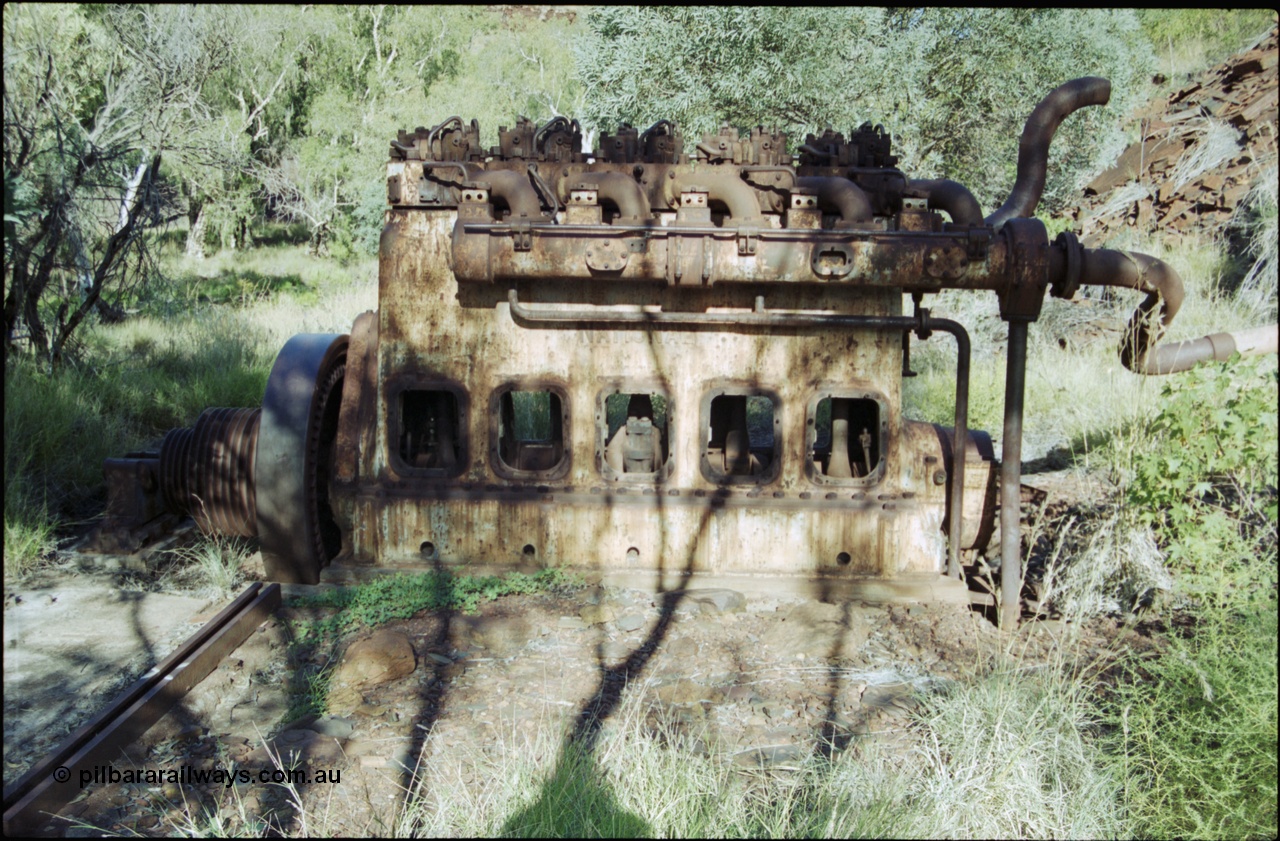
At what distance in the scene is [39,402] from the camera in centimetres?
743

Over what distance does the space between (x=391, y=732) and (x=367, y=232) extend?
1976cm

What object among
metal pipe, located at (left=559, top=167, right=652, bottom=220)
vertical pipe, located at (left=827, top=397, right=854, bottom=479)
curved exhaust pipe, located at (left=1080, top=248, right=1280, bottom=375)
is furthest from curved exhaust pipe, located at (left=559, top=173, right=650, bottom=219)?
curved exhaust pipe, located at (left=1080, top=248, right=1280, bottom=375)

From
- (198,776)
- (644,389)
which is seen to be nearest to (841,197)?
(644,389)

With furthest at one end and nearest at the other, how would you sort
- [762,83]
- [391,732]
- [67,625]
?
1. [762,83]
2. [67,625]
3. [391,732]

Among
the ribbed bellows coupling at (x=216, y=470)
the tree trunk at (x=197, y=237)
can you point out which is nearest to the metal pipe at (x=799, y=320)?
the ribbed bellows coupling at (x=216, y=470)

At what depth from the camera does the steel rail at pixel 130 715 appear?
3477 millimetres

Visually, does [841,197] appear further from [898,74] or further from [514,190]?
[898,74]

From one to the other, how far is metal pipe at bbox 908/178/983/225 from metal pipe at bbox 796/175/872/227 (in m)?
0.36

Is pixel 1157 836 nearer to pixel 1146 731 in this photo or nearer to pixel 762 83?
pixel 1146 731

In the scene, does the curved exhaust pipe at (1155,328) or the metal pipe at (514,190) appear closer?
the curved exhaust pipe at (1155,328)

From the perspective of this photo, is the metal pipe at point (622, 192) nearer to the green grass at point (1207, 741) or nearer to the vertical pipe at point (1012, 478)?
the vertical pipe at point (1012, 478)

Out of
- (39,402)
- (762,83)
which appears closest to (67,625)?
(39,402)

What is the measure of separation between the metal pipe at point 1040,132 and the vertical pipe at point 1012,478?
93cm

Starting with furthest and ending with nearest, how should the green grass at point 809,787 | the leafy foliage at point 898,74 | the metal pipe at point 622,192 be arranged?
the leafy foliage at point 898,74, the metal pipe at point 622,192, the green grass at point 809,787
